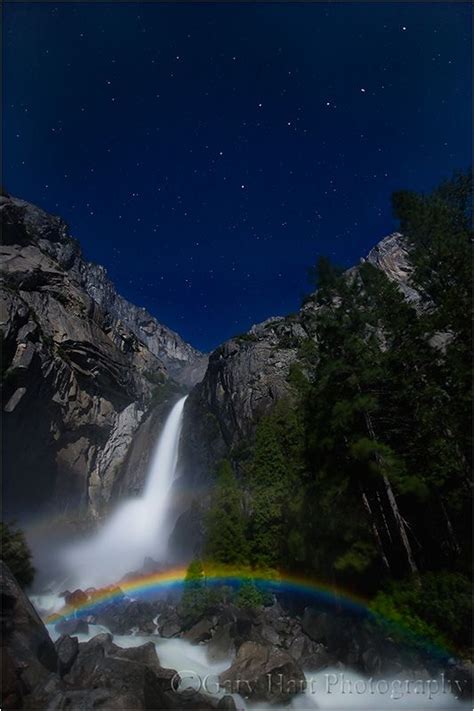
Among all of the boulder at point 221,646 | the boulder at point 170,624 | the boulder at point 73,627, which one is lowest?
the boulder at point 73,627

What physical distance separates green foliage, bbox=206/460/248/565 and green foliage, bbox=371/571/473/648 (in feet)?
42.0

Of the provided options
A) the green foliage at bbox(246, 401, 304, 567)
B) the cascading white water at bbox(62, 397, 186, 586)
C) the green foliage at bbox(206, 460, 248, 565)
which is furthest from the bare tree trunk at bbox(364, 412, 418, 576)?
the cascading white water at bbox(62, 397, 186, 586)

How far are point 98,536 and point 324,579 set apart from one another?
40.9m

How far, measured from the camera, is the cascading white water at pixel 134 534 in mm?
43375

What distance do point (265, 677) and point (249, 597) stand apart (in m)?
8.30

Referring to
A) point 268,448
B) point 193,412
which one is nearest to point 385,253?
point 193,412

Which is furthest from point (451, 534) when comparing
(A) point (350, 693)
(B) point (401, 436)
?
(A) point (350, 693)

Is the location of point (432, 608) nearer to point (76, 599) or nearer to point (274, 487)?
point (274, 487)

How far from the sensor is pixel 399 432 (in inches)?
725

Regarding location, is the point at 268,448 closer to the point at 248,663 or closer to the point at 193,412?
the point at 248,663

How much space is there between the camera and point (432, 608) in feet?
43.4

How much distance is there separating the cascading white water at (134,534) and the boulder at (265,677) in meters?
28.6

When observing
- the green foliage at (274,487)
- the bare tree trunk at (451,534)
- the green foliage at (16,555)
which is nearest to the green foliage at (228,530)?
the green foliage at (274,487)

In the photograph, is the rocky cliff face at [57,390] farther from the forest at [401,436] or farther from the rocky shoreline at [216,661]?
the forest at [401,436]
